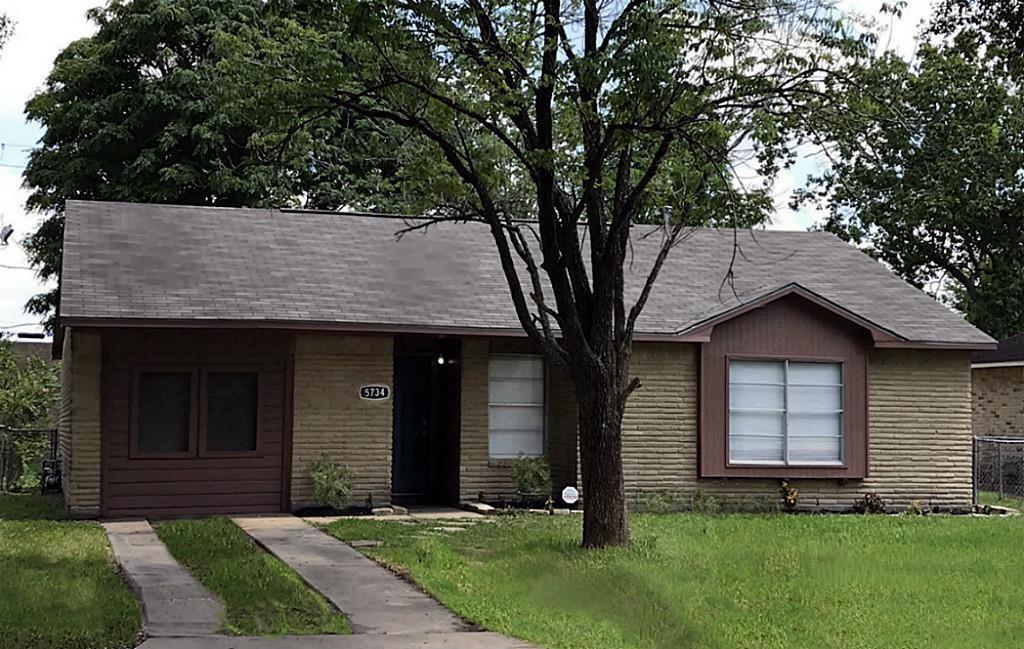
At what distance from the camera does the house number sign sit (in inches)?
698

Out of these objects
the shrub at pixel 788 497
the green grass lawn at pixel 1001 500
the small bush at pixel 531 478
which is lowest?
the green grass lawn at pixel 1001 500

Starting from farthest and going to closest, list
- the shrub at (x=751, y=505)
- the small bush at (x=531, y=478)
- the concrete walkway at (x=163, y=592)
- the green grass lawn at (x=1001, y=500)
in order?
the green grass lawn at (x=1001, y=500) → the shrub at (x=751, y=505) → the small bush at (x=531, y=478) → the concrete walkway at (x=163, y=592)

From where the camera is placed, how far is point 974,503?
20266 mm

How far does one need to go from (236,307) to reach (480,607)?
776 centimetres

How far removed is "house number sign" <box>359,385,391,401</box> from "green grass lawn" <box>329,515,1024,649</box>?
89.3 inches

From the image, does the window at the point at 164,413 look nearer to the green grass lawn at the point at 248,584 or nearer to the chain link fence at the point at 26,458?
the green grass lawn at the point at 248,584

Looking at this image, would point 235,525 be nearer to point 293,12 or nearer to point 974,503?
point 293,12

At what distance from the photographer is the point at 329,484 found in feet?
56.4

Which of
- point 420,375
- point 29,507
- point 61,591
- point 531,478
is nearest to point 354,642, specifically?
point 61,591

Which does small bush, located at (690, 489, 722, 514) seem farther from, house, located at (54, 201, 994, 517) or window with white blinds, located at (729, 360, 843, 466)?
window with white blinds, located at (729, 360, 843, 466)

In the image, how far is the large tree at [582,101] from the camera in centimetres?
1250

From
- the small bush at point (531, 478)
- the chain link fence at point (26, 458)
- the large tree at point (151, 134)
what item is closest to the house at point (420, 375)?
the small bush at point (531, 478)

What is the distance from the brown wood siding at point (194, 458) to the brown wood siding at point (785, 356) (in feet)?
19.9

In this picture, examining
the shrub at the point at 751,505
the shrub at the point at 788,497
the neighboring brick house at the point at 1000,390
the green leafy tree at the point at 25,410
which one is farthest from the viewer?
the neighboring brick house at the point at 1000,390
